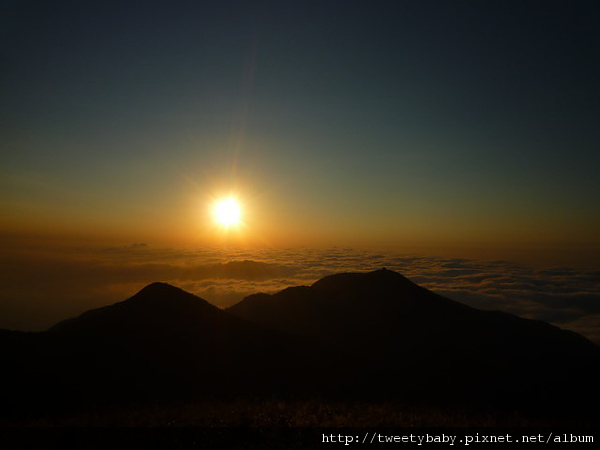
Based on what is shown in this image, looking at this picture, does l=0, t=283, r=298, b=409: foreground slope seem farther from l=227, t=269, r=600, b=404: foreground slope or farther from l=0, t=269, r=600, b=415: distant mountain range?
l=227, t=269, r=600, b=404: foreground slope

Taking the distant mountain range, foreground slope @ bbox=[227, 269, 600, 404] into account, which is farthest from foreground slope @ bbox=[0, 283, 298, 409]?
foreground slope @ bbox=[227, 269, 600, 404]

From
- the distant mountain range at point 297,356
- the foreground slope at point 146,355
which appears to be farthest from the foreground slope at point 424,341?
the foreground slope at point 146,355

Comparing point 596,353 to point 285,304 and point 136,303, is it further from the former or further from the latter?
point 136,303

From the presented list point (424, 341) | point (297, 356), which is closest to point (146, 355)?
point (297, 356)

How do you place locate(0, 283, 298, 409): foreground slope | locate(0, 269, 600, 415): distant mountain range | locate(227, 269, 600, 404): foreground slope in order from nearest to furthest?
locate(0, 283, 298, 409): foreground slope → locate(0, 269, 600, 415): distant mountain range → locate(227, 269, 600, 404): foreground slope

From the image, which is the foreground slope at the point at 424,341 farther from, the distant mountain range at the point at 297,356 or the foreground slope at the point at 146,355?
the foreground slope at the point at 146,355

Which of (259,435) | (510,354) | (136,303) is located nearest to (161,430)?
(259,435)

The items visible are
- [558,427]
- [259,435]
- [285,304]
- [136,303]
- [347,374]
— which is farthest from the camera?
[285,304]

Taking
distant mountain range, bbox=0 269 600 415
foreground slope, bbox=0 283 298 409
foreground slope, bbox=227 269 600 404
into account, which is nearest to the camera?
foreground slope, bbox=0 283 298 409
